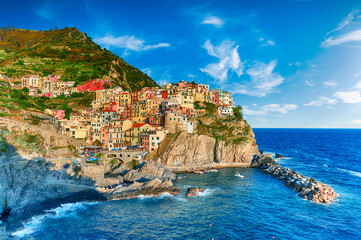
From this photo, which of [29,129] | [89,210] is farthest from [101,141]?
[89,210]

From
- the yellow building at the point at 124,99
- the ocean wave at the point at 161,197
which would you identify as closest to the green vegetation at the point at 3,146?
the ocean wave at the point at 161,197

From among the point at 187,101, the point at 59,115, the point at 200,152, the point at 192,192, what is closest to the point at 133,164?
the point at 200,152

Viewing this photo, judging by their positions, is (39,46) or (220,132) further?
(39,46)

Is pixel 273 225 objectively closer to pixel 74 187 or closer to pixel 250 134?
pixel 74 187

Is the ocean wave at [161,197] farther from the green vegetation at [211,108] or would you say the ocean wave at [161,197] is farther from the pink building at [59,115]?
the pink building at [59,115]

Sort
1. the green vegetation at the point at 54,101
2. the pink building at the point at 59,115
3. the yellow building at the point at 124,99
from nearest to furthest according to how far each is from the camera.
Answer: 1. the pink building at the point at 59,115
2. the green vegetation at the point at 54,101
3. the yellow building at the point at 124,99

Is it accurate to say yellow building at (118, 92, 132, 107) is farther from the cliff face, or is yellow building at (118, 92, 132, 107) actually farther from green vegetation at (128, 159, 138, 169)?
green vegetation at (128, 159, 138, 169)

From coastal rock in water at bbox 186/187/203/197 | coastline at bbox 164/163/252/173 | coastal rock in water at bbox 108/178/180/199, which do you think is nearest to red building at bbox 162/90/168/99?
coastline at bbox 164/163/252/173
